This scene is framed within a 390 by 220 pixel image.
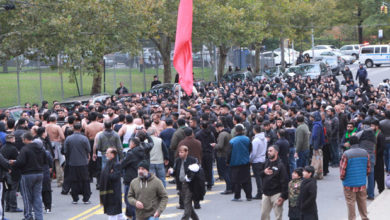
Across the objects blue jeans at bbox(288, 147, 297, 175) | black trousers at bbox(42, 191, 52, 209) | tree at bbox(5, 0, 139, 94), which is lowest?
black trousers at bbox(42, 191, 52, 209)

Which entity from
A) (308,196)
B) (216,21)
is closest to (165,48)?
(216,21)

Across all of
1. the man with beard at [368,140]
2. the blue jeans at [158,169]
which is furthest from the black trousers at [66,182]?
the man with beard at [368,140]

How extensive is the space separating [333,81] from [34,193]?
68.3ft

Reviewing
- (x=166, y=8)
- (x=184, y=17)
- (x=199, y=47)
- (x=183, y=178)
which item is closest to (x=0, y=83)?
(x=166, y=8)

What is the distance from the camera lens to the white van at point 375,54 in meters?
52.3

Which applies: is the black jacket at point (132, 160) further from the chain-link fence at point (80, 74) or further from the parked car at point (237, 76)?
the parked car at point (237, 76)

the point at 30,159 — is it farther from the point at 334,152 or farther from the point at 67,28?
the point at 67,28

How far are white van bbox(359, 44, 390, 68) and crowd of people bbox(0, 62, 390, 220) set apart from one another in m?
34.2

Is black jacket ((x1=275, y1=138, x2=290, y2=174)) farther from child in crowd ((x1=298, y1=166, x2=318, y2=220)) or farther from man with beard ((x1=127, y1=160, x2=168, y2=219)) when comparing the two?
man with beard ((x1=127, y1=160, x2=168, y2=219))

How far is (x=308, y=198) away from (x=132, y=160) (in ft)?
10.8

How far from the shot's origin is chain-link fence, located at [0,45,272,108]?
29.0 meters

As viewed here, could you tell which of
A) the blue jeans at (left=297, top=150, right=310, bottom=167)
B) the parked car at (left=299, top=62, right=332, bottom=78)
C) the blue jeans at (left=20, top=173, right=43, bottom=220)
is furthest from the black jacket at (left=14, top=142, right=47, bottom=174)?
the parked car at (left=299, top=62, right=332, bottom=78)

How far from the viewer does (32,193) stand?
12016mm

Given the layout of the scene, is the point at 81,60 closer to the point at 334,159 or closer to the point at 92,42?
the point at 92,42
